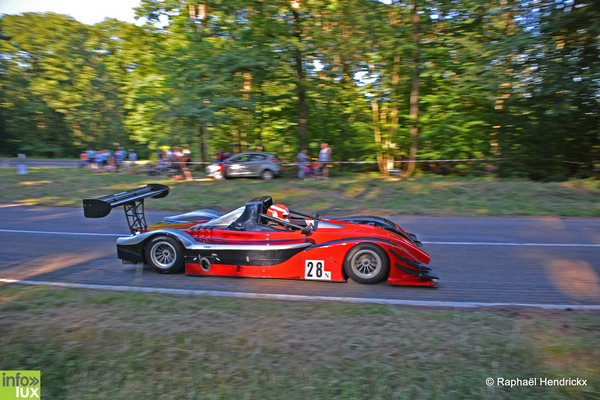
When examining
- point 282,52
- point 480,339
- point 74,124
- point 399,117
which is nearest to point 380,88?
point 399,117

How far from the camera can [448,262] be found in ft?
22.1

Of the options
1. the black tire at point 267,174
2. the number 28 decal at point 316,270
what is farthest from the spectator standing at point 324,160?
the number 28 decal at point 316,270

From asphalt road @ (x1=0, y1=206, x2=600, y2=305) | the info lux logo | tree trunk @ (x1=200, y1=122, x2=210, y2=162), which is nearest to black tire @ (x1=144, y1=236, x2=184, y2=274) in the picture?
asphalt road @ (x1=0, y1=206, x2=600, y2=305)

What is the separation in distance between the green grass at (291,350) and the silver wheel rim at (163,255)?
64.4 inches

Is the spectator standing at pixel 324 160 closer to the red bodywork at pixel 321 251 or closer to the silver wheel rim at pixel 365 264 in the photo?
the red bodywork at pixel 321 251

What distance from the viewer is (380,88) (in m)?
17.9

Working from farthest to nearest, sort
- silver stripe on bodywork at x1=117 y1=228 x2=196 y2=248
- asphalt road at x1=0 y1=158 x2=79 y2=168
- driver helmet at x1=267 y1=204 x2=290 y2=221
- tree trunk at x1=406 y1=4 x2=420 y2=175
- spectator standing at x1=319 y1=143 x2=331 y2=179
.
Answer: asphalt road at x1=0 y1=158 x2=79 y2=168 → spectator standing at x1=319 y1=143 x2=331 y2=179 → tree trunk at x1=406 y1=4 x2=420 y2=175 → driver helmet at x1=267 y1=204 x2=290 y2=221 → silver stripe on bodywork at x1=117 y1=228 x2=196 y2=248

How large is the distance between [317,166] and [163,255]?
1180 centimetres

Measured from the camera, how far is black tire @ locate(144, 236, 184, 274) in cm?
615

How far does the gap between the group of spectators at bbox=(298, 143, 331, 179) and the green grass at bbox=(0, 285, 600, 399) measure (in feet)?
42.9

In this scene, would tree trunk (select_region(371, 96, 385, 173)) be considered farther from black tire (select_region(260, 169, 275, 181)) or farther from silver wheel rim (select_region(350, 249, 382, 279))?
silver wheel rim (select_region(350, 249, 382, 279))

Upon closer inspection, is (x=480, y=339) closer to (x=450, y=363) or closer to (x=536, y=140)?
(x=450, y=363)

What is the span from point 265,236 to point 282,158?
14.8 metres

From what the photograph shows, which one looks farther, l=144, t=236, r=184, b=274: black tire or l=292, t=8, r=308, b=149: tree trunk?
l=292, t=8, r=308, b=149: tree trunk
